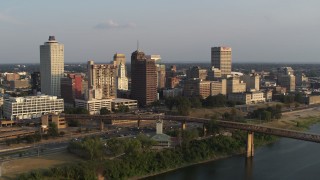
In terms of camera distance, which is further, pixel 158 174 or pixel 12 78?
pixel 12 78

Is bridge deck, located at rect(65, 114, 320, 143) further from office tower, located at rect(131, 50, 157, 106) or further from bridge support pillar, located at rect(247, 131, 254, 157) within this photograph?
office tower, located at rect(131, 50, 157, 106)

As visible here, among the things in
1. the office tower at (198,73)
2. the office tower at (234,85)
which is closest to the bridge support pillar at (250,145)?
the office tower at (234,85)

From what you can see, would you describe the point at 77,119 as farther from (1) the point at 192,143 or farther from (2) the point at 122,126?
(1) the point at 192,143

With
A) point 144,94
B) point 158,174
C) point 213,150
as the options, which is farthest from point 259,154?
point 144,94

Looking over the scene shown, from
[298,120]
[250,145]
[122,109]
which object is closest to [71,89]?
[122,109]

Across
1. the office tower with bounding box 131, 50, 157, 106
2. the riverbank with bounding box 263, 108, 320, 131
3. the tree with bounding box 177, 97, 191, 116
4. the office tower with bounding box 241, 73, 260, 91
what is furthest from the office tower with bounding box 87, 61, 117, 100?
the office tower with bounding box 241, 73, 260, 91
